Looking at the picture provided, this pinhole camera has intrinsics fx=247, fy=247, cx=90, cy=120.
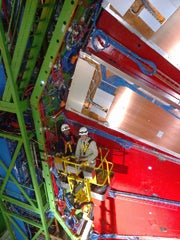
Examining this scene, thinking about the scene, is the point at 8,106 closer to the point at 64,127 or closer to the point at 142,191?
the point at 64,127

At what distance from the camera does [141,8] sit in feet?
9.01

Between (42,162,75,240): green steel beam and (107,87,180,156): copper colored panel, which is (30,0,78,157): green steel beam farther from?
(107,87,180,156): copper colored panel

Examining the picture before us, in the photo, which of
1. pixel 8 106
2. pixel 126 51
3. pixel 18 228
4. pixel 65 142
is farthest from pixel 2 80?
pixel 18 228

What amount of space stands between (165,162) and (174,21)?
2.01 meters

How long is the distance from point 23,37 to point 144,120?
1946mm

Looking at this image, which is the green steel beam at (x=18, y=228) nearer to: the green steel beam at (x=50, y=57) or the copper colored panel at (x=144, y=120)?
the green steel beam at (x=50, y=57)

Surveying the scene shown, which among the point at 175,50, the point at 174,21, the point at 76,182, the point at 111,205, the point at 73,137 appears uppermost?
the point at 174,21

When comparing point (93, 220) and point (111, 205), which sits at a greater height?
point (111, 205)

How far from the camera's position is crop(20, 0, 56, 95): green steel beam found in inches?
122

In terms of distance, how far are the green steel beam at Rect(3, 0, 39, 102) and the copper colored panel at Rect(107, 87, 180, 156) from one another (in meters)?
1.36

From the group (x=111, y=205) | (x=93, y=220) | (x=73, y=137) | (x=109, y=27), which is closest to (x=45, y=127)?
(x=73, y=137)

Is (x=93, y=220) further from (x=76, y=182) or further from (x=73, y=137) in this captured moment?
(x=73, y=137)

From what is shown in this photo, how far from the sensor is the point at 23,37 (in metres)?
3.13

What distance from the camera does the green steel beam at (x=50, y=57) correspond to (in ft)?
9.39
